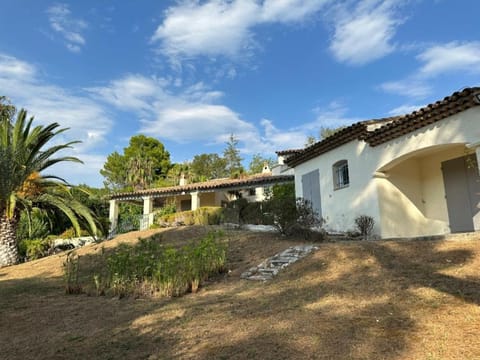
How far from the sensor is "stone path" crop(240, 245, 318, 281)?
25.0ft

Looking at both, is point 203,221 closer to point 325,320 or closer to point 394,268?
point 394,268

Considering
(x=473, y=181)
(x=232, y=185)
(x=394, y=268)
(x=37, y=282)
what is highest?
(x=232, y=185)

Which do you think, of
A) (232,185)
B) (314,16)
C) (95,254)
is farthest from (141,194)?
(314,16)

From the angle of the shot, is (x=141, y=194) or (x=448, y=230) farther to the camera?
(x=141, y=194)

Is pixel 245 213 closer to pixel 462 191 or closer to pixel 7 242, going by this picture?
pixel 462 191

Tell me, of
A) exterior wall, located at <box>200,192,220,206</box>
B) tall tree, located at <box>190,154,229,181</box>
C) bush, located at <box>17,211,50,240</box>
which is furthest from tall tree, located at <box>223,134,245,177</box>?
bush, located at <box>17,211,50,240</box>

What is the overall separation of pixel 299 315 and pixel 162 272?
11.3 feet

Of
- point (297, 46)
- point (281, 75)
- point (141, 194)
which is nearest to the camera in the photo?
point (297, 46)

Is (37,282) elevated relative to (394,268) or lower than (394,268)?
lower

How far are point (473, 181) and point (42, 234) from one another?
20.2 m

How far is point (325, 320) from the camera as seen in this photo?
14.0 feet

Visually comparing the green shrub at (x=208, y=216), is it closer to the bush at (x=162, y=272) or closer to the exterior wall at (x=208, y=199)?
the exterior wall at (x=208, y=199)

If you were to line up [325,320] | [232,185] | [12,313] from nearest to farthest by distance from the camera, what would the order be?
[325,320], [12,313], [232,185]

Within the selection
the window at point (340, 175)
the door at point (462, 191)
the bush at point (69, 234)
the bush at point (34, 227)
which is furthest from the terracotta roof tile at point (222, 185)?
the door at point (462, 191)
